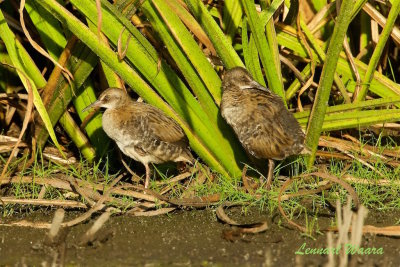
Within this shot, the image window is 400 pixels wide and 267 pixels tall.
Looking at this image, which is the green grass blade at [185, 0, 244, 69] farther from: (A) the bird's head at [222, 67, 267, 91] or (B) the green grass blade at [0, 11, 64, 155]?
(B) the green grass blade at [0, 11, 64, 155]

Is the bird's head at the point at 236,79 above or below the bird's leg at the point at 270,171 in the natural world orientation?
above

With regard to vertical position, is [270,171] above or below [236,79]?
below

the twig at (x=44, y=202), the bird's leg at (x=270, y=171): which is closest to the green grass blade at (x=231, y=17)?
the bird's leg at (x=270, y=171)

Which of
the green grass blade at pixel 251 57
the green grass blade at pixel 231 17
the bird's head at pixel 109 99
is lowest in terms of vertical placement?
the bird's head at pixel 109 99

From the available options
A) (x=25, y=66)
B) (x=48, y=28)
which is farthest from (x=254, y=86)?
(x=25, y=66)

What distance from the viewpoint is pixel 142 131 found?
246 inches

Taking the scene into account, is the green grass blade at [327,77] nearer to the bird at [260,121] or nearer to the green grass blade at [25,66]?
the bird at [260,121]

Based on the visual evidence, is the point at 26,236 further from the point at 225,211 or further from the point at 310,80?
the point at 310,80

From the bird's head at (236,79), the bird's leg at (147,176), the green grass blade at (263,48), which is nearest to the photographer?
the green grass blade at (263,48)

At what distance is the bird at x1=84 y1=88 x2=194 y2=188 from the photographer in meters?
6.14

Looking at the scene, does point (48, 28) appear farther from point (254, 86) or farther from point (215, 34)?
point (254, 86)

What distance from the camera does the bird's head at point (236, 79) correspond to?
5.92 meters

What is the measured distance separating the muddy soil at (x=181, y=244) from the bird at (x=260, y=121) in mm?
448

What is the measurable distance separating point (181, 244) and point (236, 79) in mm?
1213
